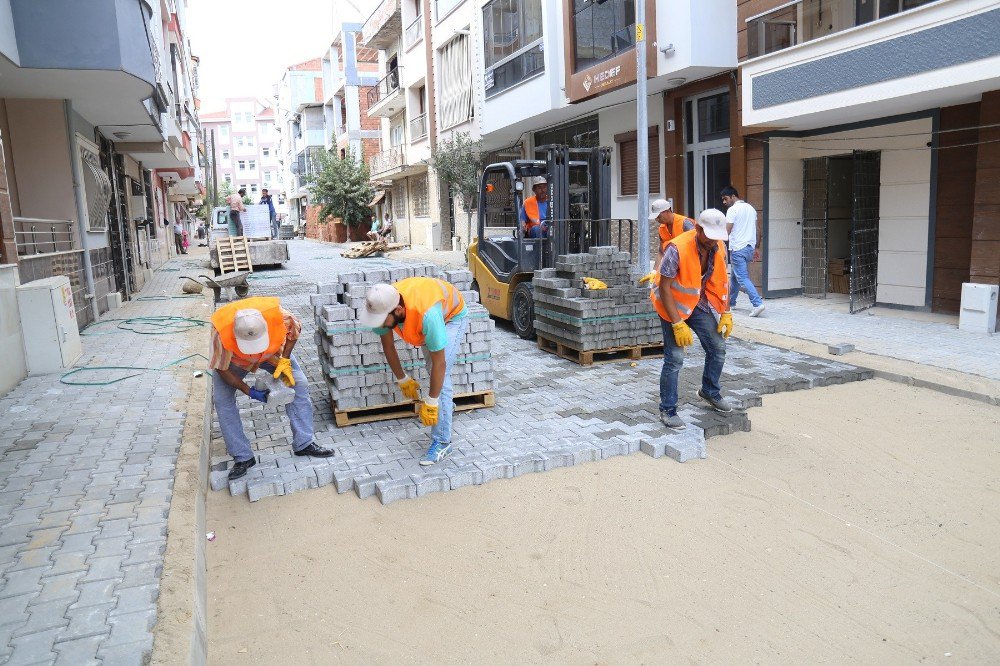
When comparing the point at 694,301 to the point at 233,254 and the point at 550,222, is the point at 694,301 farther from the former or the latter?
the point at 233,254

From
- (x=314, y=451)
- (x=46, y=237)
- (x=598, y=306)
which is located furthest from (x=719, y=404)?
(x=46, y=237)

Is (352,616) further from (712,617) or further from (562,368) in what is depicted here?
(562,368)

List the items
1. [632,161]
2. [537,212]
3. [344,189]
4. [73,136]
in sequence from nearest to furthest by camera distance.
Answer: [537,212] → [73,136] → [632,161] → [344,189]

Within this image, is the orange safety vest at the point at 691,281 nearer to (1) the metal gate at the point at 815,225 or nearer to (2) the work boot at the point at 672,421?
(2) the work boot at the point at 672,421

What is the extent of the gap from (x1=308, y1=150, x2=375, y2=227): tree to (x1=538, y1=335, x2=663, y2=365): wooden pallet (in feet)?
107

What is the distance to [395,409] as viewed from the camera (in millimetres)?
6480

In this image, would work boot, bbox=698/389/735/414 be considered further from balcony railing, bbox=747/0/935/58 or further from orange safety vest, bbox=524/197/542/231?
balcony railing, bbox=747/0/935/58

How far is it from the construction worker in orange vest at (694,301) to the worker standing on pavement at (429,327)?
174 centimetres

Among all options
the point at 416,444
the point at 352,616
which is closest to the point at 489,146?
the point at 416,444

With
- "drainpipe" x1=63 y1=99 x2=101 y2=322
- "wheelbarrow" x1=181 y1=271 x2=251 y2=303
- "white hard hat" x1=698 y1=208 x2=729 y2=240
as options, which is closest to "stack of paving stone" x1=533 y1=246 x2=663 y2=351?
"white hard hat" x1=698 y1=208 x2=729 y2=240

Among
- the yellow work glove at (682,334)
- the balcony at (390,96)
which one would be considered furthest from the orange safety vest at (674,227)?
the balcony at (390,96)

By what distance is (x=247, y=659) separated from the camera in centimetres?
314

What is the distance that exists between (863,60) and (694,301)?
6.17m

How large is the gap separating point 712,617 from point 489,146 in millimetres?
20978
